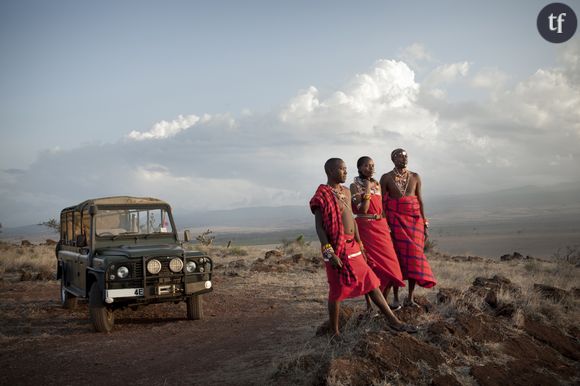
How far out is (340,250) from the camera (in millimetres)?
5262

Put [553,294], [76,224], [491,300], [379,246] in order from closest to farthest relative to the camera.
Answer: [379,246], [491,300], [553,294], [76,224]

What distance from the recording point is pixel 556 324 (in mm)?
6801

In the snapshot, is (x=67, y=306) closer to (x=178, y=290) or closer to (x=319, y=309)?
(x=178, y=290)

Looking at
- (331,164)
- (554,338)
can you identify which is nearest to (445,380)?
(554,338)

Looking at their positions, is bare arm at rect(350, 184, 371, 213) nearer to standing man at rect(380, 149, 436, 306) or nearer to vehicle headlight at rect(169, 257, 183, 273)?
standing man at rect(380, 149, 436, 306)

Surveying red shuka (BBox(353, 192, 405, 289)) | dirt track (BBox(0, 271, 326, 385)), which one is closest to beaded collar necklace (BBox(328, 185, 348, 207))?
red shuka (BBox(353, 192, 405, 289))

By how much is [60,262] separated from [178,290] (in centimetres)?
404

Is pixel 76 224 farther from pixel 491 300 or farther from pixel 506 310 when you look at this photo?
pixel 506 310

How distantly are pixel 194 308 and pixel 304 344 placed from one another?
357 cm

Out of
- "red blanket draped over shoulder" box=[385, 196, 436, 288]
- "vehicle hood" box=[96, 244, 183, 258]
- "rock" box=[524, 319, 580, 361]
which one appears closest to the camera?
"rock" box=[524, 319, 580, 361]

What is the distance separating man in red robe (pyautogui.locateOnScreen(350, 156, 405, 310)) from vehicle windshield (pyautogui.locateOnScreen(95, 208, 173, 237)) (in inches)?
168

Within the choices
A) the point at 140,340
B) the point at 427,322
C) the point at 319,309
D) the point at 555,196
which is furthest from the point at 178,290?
the point at 555,196

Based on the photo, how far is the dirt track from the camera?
5504 millimetres

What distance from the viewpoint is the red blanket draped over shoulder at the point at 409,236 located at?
6348 millimetres
